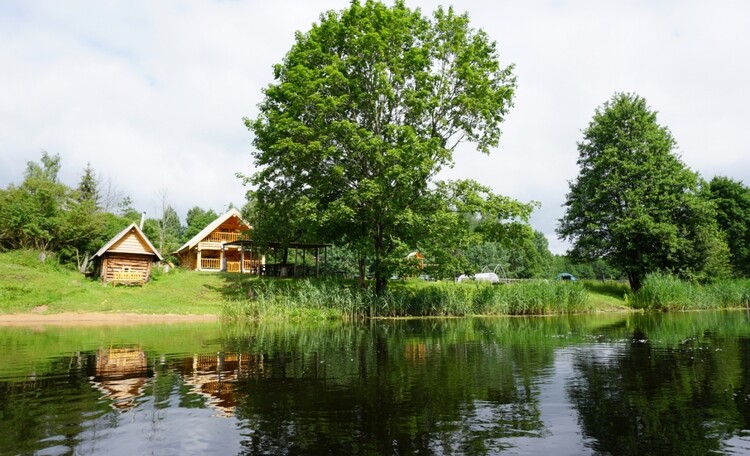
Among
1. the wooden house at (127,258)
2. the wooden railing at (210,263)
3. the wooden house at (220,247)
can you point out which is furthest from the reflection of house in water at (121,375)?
the wooden railing at (210,263)

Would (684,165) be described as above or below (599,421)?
above

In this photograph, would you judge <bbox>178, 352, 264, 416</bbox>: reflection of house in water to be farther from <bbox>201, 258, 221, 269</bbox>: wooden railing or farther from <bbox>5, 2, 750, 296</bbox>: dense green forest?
<bbox>201, 258, 221, 269</bbox>: wooden railing

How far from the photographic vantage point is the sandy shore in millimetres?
26938

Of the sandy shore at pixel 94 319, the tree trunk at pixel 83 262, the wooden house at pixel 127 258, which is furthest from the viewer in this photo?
the tree trunk at pixel 83 262

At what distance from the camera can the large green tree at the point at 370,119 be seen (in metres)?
30.5

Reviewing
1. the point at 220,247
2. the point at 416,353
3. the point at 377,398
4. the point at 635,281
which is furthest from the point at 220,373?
the point at 220,247

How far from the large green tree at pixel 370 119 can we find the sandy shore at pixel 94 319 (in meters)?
8.92

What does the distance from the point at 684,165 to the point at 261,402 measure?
173 ft

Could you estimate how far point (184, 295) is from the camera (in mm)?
36719

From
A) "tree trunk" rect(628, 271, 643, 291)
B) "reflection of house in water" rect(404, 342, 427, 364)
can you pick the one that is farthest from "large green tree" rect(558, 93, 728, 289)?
"reflection of house in water" rect(404, 342, 427, 364)

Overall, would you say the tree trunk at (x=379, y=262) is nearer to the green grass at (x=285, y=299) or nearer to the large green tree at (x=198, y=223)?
the green grass at (x=285, y=299)

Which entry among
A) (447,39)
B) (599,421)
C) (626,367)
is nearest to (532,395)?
(599,421)

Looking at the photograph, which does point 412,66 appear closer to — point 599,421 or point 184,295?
point 184,295

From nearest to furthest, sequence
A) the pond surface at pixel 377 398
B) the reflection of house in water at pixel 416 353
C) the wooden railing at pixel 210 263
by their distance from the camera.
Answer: the pond surface at pixel 377 398
the reflection of house in water at pixel 416 353
the wooden railing at pixel 210 263
